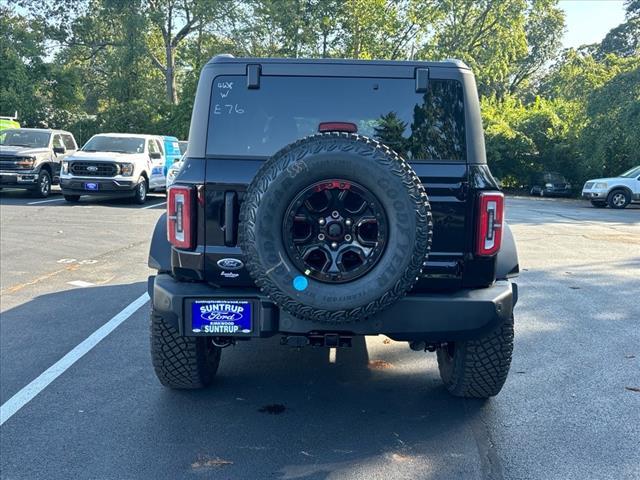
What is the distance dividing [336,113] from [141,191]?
14516 mm

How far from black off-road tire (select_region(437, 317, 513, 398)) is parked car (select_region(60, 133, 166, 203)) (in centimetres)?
1414

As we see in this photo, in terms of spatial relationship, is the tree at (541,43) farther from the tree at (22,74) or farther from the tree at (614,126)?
the tree at (22,74)

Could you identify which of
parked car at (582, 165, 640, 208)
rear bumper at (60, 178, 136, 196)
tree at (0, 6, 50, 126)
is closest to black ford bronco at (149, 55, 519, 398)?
rear bumper at (60, 178, 136, 196)

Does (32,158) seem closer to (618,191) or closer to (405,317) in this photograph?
(405,317)

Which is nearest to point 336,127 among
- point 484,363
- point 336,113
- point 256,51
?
point 336,113

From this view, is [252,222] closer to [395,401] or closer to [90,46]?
[395,401]

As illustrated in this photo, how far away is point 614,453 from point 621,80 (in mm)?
27070

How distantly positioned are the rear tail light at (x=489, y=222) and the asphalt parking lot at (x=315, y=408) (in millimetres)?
1057

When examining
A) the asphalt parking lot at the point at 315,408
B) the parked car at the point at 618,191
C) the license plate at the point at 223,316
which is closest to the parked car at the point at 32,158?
the asphalt parking lot at the point at 315,408

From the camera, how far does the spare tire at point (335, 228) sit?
11.0 feet

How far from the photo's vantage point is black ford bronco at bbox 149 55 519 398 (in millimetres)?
3377

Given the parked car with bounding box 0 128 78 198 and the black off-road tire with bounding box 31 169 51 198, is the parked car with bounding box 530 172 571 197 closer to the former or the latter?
the parked car with bounding box 0 128 78 198

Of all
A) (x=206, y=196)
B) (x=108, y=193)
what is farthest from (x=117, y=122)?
(x=206, y=196)

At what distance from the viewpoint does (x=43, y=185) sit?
18.5 meters
